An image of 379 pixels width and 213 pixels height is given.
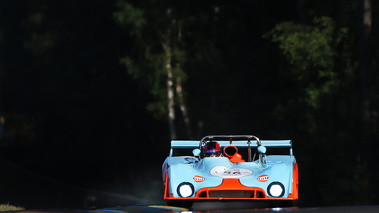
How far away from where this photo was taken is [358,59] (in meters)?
28.0

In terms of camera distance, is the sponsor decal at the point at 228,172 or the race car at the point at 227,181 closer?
the race car at the point at 227,181

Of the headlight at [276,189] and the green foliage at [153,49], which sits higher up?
the green foliage at [153,49]

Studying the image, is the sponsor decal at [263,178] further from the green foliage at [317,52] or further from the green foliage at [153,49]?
the green foliage at [153,49]

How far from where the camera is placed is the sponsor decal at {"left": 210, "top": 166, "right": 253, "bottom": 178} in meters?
11.0

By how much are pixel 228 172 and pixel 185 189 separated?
64 centimetres

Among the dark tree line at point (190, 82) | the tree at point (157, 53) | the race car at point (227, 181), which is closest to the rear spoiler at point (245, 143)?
the race car at point (227, 181)

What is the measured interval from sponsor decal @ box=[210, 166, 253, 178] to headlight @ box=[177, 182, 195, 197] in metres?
0.37

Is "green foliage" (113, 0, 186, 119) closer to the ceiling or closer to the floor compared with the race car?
closer to the ceiling

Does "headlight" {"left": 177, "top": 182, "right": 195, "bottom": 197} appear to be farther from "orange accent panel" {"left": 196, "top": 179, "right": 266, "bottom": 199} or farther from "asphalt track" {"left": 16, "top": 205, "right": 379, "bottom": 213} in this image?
"asphalt track" {"left": 16, "top": 205, "right": 379, "bottom": 213}

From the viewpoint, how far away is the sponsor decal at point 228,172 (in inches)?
432

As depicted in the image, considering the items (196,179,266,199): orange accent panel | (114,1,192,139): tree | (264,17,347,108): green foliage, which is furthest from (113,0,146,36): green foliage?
(196,179,266,199): orange accent panel

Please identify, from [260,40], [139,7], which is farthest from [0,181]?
[260,40]

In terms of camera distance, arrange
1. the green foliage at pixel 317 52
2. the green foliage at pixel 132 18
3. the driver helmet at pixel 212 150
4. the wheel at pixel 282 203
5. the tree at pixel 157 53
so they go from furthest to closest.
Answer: the green foliage at pixel 132 18 → the tree at pixel 157 53 → the green foliage at pixel 317 52 → the driver helmet at pixel 212 150 → the wheel at pixel 282 203

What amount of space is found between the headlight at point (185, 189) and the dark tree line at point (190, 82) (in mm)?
14052
